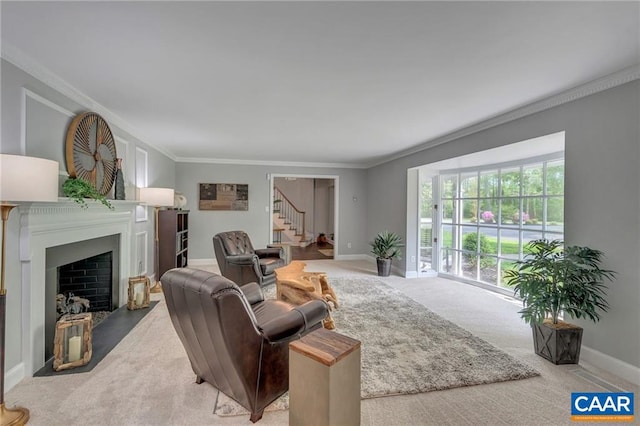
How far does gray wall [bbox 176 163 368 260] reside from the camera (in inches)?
256

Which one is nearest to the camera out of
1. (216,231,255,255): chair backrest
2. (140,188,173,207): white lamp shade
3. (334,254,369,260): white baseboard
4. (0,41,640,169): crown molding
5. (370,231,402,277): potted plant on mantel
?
(0,41,640,169): crown molding

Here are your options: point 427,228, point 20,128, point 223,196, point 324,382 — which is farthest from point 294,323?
point 223,196

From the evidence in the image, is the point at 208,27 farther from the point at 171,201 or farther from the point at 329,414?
the point at 171,201

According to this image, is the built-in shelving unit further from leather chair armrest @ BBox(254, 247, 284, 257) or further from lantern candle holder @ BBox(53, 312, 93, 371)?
lantern candle holder @ BBox(53, 312, 93, 371)

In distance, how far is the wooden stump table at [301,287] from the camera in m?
3.15

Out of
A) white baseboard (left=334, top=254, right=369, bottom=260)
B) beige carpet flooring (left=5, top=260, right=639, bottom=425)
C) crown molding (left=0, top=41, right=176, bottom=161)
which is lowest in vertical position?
beige carpet flooring (left=5, top=260, right=639, bottom=425)

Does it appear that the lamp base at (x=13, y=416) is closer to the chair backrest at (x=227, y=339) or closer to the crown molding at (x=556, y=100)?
the chair backrest at (x=227, y=339)

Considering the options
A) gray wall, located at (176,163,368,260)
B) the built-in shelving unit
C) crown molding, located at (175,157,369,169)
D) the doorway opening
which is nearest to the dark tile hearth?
the built-in shelving unit

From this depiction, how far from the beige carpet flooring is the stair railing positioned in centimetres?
736

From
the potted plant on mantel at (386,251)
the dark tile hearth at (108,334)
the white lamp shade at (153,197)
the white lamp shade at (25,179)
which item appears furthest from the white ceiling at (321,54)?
the potted plant on mantel at (386,251)

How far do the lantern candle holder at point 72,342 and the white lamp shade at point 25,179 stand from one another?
3.70ft

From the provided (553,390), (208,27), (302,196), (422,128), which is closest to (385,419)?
(553,390)

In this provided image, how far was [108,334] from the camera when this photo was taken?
296cm

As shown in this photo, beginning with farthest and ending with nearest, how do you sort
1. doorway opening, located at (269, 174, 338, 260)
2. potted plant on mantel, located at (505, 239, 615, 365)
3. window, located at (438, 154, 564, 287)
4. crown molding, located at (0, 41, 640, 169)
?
doorway opening, located at (269, 174, 338, 260) → window, located at (438, 154, 564, 287) → potted plant on mantel, located at (505, 239, 615, 365) → crown molding, located at (0, 41, 640, 169)
